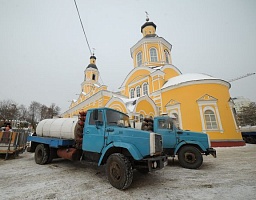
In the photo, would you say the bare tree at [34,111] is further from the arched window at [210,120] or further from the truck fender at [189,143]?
the truck fender at [189,143]

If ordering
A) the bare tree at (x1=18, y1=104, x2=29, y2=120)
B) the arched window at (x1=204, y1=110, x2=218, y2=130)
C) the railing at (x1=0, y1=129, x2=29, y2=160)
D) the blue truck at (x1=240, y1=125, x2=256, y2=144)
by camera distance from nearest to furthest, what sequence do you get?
the railing at (x1=0, y1=129, x2=29, y2=160)
the arched window at (x1=204, y1=110, x2=218, y2=130)
the blue truck at (x1=240, y1=125, x2=256, y2=144)
the bare tree at (x1=18, y1=104, x2=29, y2=120)

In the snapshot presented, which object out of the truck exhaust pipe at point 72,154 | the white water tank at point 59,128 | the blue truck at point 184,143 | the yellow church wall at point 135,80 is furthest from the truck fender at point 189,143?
the yellow church wall at point 135,80

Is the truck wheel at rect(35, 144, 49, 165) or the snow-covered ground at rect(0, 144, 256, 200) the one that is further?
the truck wheel at rect(35, 144, 49, 165)

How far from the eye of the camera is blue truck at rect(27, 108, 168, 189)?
11.5 ft

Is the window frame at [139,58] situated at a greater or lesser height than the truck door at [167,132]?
greater

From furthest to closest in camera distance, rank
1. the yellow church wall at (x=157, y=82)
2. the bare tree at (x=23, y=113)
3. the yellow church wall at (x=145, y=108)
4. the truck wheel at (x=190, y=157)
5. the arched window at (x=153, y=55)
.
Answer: the bare tree at (x=23, y=113), the arched window at (x=153, y=55), the yellow church wall at (x=157, y=82), the yellow church wall at (x=145, y=108), the truck wheel at (x=190, y=157)

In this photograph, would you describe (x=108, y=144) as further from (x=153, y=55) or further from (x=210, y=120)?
(x=153, y=55)

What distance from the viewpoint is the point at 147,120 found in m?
6.99

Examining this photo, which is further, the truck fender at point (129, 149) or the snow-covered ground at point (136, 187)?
the truck fender at point (129, 149)

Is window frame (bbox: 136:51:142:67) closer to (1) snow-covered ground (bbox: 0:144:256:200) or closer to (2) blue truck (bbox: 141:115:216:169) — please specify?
(2) blue truck (bbox: 141:115:216:169)

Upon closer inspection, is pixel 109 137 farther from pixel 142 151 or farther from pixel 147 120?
pixel 147 120

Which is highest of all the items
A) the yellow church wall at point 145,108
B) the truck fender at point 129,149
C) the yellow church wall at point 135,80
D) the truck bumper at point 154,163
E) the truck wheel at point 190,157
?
the yellow church wall at point 135,80

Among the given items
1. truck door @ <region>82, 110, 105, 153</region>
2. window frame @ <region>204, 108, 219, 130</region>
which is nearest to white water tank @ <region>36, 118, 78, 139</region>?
truck door @ <region>82, 110, 105, 153</region>

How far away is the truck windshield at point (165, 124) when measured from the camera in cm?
643
